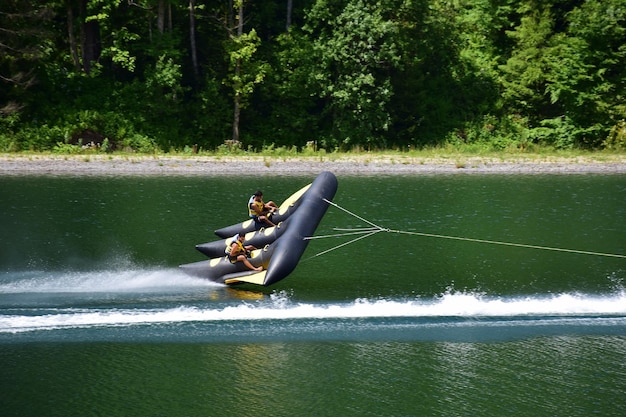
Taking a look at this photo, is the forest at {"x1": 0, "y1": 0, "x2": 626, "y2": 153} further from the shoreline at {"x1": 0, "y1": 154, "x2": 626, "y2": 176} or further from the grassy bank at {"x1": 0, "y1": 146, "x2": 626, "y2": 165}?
the shoreline at {"x1": 0, "y1": 154, "x2": 626, "y2": 176}

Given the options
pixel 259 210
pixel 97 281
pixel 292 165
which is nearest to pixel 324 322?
pixel 259 210

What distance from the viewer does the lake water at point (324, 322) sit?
16.4m

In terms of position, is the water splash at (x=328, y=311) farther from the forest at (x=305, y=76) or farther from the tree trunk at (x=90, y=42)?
the tree trunk at (x=90, y=42)

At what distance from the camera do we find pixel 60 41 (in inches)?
2032

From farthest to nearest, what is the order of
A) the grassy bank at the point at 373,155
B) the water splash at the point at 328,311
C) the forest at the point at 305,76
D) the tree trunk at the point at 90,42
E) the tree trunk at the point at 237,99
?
the tree trunk at the point at 90,42 → the tree trunk at the point at 237,99 → the forest at the point at 305,76 → the grassy bank at the point at 373,155 → the water splash at the point at 328,311

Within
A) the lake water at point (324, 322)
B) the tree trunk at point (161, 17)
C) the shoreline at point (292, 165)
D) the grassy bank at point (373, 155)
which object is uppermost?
the tree trunk at point (161, 17)

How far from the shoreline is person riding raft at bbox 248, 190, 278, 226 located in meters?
20.0

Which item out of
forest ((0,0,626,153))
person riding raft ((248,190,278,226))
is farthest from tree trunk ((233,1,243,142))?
person riding raft ((248,190,278,226))

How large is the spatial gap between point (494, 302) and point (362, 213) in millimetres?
12275

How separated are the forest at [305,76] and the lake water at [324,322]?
53.4 feet

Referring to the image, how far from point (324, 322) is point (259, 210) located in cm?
461

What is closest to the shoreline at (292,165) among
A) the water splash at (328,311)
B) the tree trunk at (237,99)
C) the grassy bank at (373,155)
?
the grassy bank at (373,155)

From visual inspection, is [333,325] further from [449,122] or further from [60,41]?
[60,41]

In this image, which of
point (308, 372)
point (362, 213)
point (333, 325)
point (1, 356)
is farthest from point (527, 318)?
point (362, 213)
